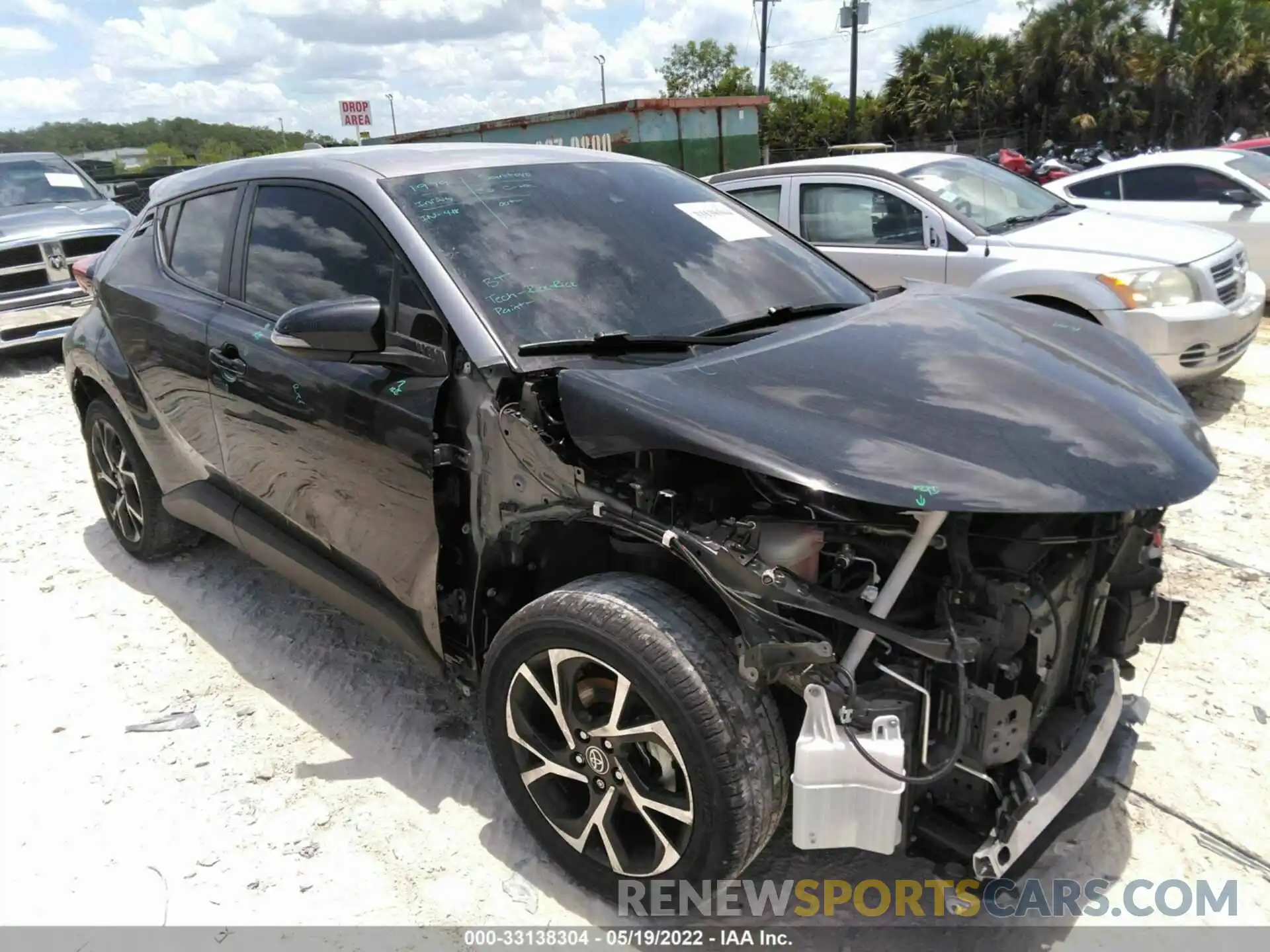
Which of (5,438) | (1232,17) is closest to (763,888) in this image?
(5,438)

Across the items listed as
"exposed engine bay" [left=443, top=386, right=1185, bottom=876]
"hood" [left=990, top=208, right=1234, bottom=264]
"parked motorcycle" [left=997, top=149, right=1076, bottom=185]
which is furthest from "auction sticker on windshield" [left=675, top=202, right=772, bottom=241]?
"parked motorcycle" [left=997, top=149, right=1076, bottom=185]

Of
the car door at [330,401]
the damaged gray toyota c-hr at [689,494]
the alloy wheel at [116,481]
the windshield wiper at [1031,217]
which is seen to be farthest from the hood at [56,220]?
the windshield wiper at [1031,217]

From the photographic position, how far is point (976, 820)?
207 cm

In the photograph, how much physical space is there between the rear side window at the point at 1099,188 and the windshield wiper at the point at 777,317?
7.69 metres

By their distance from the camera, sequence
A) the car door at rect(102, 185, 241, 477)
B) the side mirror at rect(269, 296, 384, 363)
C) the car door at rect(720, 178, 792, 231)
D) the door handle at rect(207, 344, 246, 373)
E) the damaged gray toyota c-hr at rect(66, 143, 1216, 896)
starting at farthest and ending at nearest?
the car door at rect(720, 178, 792, 231) → the car door at rect(102, 185, 241, 477) → the door handle at rect(207, 344, 246, 373) → the side mirror at rect(269, 296, 384, 363) → the damaged gray toyota c-hr at rect(66, 143, 1216, 896)

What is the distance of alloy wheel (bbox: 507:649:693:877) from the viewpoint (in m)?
2.19

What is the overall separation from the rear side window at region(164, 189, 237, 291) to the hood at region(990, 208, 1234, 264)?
4.60 m

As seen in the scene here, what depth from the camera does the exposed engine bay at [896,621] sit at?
77.2 inches

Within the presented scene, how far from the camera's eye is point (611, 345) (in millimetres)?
2539

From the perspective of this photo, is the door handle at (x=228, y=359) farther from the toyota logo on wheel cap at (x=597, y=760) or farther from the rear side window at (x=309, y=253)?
the toyota logo on wheel cap at (x=597, y=760)

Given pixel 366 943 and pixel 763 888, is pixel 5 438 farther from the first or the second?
pixel 763 888

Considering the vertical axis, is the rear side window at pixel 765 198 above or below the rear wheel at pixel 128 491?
above

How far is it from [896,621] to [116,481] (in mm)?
3961

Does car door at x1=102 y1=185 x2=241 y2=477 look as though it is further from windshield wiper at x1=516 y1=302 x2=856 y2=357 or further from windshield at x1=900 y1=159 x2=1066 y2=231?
windshield at x1=900 y1=159 x2=1066 y2=231
